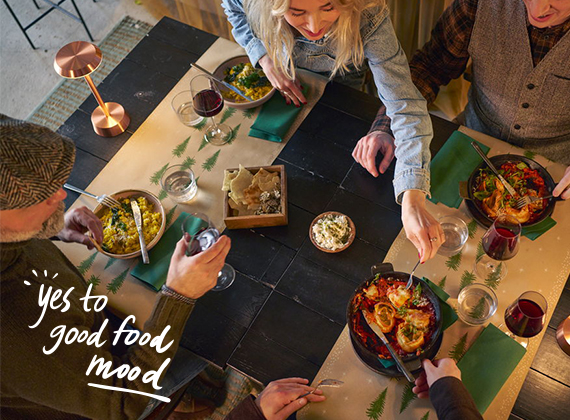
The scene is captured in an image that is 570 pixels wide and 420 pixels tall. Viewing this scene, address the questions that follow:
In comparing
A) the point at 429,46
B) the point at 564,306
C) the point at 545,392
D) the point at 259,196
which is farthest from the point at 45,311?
the point at 429,46

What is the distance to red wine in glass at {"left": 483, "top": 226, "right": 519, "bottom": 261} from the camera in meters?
1.50

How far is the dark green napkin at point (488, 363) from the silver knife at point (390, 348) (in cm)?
17

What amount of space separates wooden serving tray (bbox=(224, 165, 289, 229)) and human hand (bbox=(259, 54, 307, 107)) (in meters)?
0.35

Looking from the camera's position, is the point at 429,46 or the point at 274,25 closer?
the point at 274,25

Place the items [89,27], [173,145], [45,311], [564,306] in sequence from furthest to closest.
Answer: [89,27]
[173,145]
[564,306]
[45,311]

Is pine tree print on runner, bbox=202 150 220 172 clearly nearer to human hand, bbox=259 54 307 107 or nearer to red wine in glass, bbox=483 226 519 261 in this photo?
human hand, bbox=259 54 307 107

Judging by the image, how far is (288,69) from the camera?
197cm

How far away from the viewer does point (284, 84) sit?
1.92 metres

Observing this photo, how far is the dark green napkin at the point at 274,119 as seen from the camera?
6.23 ft

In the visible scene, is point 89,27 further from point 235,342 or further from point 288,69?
point 235,342

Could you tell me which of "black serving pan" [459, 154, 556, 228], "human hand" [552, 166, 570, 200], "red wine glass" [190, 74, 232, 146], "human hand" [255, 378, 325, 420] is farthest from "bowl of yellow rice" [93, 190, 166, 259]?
"human hand" [552, 166, 570, 200]

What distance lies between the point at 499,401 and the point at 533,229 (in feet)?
1.84

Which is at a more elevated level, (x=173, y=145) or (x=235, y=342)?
(x=173, y=145)

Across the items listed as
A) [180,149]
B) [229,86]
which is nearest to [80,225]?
[180,149]
